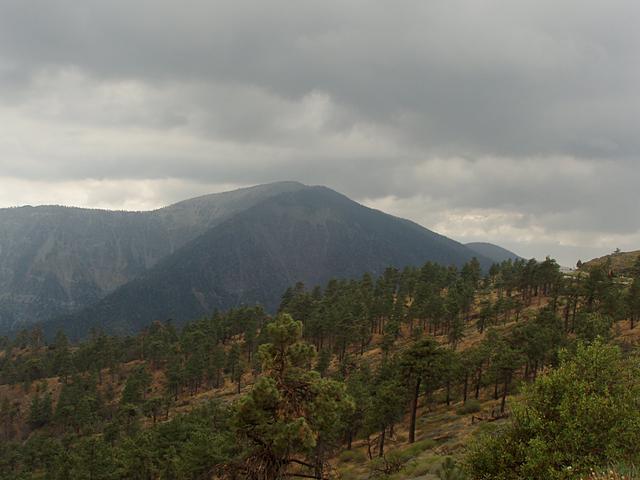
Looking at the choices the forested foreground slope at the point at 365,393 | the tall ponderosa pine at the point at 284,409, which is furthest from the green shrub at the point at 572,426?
the tall ponderosa pine at the point at 284,409

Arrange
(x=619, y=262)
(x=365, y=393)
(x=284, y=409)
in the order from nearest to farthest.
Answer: (x=284, y=409) < (x=365, y=393) < (x=619, y=262)

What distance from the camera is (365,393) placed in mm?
59281

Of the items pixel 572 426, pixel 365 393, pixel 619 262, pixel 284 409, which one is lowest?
pixel 365 393

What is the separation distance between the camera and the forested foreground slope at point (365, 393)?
725 inches

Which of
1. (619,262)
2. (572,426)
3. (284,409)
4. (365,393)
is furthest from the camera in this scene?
(619,262)

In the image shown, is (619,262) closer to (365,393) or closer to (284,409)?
(365,393)

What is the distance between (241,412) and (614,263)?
618 ft

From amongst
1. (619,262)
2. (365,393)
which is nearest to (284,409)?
(365,393)

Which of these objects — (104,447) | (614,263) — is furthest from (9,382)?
(614,263)

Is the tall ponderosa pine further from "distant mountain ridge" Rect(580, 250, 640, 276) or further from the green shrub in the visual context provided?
"distant mountain ridge" Rect(580, 250, 640, 276)

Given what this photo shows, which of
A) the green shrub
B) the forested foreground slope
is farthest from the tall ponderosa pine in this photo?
the green shrub

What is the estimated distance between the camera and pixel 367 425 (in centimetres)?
5231

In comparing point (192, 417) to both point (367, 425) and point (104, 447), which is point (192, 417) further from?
point (367, 425)

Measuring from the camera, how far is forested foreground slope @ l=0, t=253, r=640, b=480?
18.4 m
